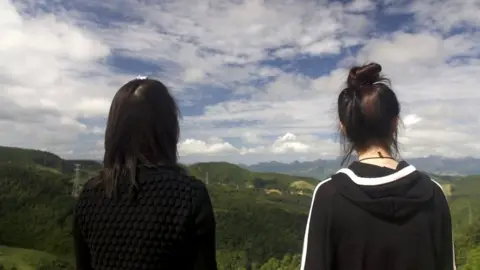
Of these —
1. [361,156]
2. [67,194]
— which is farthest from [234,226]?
[361,156]

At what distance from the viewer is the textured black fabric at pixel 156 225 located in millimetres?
2096

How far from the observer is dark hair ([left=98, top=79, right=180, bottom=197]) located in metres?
2.22

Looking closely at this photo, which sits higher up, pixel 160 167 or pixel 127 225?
pixel 160 167

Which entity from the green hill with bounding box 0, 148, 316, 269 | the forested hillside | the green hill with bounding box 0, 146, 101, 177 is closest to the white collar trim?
the forested hillside

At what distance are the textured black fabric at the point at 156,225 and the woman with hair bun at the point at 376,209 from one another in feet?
1.94

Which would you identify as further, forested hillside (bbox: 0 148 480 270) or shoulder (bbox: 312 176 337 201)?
forested hillside (bbox: 0 148 480 270)

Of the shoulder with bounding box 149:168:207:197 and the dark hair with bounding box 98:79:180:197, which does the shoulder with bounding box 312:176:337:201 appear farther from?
the dark hair with bounding box 98:79:180:197

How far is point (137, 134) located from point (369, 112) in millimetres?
1162

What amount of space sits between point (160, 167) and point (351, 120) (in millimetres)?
1001

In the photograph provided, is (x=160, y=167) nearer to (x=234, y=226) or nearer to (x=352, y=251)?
(x=352, y=251)

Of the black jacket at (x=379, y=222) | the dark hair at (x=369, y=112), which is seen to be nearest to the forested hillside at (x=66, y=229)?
the black jacket at (x=379, y=222)

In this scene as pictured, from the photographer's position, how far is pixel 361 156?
2.47 m

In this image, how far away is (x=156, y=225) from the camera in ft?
6.96

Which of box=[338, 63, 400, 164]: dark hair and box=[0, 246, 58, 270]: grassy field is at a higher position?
box=[338, 63, 400, 164]: dark hair
